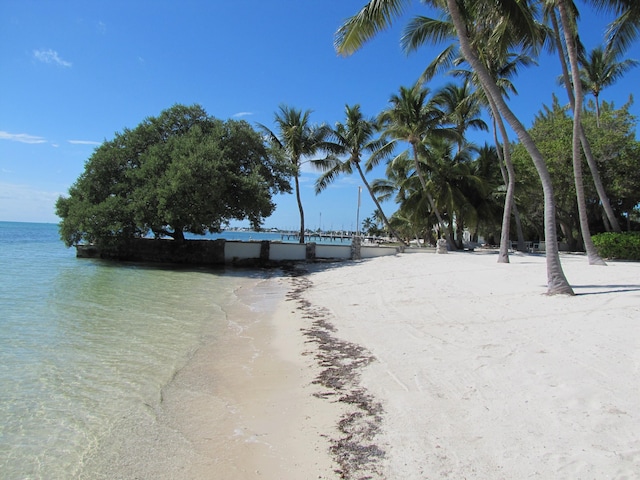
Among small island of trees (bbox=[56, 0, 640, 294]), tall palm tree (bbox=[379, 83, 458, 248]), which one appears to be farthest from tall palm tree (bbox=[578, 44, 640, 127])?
tall palm tree (bbox=[379, 83, 458, 248])

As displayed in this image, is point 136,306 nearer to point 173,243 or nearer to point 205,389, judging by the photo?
point 205,389

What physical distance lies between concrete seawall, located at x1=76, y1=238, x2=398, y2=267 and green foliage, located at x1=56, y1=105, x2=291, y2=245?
1168 millimetres

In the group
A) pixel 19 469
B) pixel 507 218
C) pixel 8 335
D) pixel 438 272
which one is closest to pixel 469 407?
pixel 19 469

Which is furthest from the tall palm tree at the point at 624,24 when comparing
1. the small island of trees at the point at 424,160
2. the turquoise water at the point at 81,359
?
the turquoise water at the point at 81,359

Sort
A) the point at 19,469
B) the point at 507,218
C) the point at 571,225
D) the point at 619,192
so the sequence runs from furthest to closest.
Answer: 1. the point at 571,225
2. the point at 619,192
3. the point at 507,218
4. the point at 19,469

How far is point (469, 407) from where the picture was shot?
393 cm

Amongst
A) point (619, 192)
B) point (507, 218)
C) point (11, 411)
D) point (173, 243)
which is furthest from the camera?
point (173, 243)

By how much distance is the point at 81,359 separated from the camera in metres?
6.20

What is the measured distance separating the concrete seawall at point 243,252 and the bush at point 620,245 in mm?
10303

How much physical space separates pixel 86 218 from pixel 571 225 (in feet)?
102

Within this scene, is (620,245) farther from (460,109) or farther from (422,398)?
(422,398)

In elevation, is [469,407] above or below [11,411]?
above

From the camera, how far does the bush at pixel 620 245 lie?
55.1 ft

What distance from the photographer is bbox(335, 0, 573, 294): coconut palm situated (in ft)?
28.2
